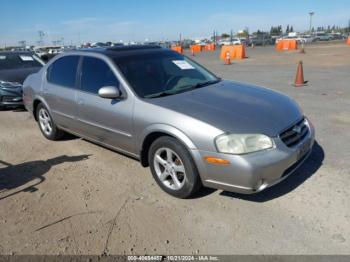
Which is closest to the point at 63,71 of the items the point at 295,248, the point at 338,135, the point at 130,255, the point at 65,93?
the point at 65,93

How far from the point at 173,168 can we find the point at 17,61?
8212 millimetres

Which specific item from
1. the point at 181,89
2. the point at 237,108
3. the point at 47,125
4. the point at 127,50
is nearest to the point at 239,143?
the point at 237,108

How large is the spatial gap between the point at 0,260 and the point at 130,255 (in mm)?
1164

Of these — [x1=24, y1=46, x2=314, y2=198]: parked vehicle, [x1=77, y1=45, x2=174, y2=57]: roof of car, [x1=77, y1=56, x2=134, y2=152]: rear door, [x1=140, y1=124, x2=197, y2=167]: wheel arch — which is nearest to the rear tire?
[x1=24, y1=46, x2=314, y2=198]: parked vehicle

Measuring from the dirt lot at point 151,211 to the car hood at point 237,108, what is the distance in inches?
32.7

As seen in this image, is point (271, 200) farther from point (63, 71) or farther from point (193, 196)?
point (63, 71)

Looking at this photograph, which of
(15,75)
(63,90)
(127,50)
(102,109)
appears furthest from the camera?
(15,75)

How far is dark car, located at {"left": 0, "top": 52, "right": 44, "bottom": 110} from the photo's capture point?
8.72 metres

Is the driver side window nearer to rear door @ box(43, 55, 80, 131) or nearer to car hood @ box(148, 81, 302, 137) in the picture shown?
rear door @ box(43, 55, 80, 131)

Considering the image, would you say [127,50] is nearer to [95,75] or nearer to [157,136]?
[95,75]

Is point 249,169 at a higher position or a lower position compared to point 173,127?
lower

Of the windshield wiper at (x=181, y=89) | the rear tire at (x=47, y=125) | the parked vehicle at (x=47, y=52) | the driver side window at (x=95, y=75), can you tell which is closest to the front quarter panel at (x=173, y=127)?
the windshield wiper at (x=181, y=89)

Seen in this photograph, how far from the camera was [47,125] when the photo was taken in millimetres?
6156

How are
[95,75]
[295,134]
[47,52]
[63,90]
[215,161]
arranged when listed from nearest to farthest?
1. [215,161]
2. [295,134]
3. [95,75]
4. [63,90]
5. [47,52]
